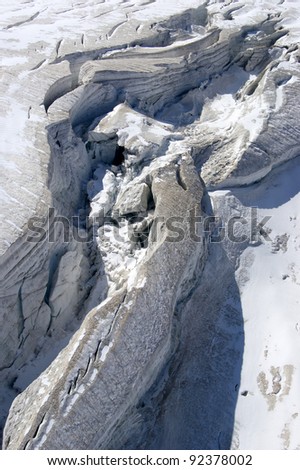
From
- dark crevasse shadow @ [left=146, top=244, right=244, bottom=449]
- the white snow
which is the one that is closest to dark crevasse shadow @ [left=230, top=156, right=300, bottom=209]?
the white snow

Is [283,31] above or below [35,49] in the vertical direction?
below

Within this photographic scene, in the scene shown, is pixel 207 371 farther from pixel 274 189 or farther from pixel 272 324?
pixel 274 189

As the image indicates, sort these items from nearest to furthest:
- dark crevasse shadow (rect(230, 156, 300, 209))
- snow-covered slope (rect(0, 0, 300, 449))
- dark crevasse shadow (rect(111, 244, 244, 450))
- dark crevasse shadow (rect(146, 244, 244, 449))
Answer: snow-covered slope (rect(0, 0, 300, 449)), dark crevasse shadow (rect(111, 244, 244, 450)), dark crevasse shadow (rect(146, 244, 244, 449)), dark crevasse shadow (rect(230, 156, 300, 209))

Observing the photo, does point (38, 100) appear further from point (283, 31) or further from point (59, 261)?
point (283, 31)

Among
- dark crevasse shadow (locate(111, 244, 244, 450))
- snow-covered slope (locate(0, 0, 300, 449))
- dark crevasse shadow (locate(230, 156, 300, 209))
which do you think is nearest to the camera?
snow-covered slope (locate(0, 0, 300, 449))

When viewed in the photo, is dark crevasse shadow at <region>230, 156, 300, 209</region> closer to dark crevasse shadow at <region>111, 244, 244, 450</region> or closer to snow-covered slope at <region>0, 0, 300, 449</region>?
snow-covered slope at <region>0, 0, 300, 449</region>

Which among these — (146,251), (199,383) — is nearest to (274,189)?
(146,251)

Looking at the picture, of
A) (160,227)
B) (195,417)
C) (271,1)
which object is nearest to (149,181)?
(160,227)
